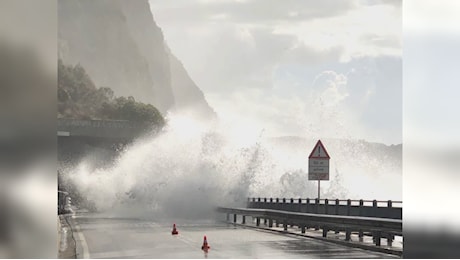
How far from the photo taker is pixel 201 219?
21047 millimetres

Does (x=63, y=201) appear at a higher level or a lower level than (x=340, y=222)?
higher

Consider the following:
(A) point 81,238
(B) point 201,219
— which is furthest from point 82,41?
(B) point 201,219

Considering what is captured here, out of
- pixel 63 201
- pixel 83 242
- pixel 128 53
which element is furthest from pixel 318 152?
pixel 63 201

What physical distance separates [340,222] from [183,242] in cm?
346

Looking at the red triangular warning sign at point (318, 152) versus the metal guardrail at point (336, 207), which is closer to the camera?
the red triangular warning sign at point (318, 152)

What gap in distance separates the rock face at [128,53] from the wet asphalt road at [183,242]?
278 centimetres

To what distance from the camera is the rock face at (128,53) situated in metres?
15.9

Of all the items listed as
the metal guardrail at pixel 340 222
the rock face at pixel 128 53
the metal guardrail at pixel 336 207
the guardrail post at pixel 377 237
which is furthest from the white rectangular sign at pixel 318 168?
the rock face at pixel 128 53

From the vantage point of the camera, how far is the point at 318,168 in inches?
675

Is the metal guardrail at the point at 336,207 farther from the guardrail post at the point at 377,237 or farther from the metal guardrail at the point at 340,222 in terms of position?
the guardrail post at the point at 377,237

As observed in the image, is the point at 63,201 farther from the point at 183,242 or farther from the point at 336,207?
the point at 336,207

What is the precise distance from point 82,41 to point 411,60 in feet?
26.0

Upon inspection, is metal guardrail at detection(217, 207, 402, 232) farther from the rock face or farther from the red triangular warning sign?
the rock face

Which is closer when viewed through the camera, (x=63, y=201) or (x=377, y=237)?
(x=377, y=237)
